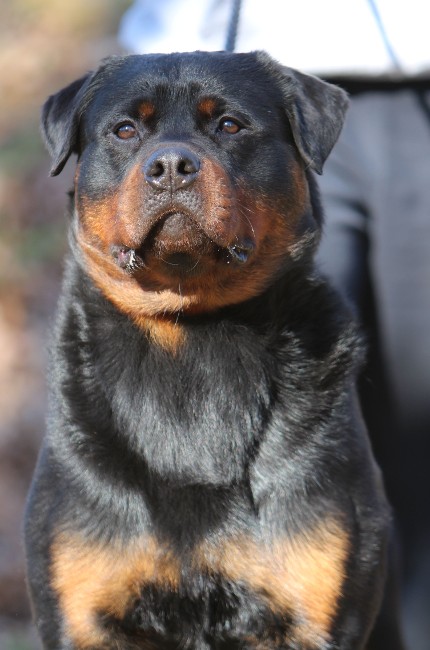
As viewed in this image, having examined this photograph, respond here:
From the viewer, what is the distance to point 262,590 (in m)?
2.96

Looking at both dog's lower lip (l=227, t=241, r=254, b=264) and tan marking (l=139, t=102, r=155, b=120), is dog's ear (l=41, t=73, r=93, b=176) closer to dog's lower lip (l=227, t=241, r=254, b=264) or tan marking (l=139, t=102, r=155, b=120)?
tan marking (l=139, t=102, r=155, b=120)

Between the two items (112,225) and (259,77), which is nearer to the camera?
(112,225)

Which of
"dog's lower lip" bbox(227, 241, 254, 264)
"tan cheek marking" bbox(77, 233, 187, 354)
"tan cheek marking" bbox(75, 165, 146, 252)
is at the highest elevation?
"tan cheek marking" bbox(75, 165, 146, 252)

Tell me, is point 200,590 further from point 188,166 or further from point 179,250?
point 188,166

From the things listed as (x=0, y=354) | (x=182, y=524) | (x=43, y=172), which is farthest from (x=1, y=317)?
(x=182, y=524)

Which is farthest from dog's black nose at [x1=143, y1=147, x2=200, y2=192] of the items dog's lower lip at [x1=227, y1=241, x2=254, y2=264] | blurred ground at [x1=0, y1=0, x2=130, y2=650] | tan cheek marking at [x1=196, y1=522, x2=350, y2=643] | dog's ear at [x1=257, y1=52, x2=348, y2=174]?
blurred ground at [x1=0, y1=0, x2=130, y2=650]

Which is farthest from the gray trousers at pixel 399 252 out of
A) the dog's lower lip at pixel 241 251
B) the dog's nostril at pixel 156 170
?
the dog's nostril at pixel 156 170

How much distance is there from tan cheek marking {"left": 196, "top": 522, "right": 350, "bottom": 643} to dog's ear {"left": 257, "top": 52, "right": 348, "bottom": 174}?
107 cm

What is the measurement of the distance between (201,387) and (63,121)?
882mm

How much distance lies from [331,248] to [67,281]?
0.98 m

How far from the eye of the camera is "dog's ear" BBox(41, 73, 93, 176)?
329 centimetres

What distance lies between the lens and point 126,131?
320 cm

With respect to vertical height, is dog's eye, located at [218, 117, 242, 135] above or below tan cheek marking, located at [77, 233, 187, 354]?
above

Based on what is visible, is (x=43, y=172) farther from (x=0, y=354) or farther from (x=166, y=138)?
(x=166, y=138)
